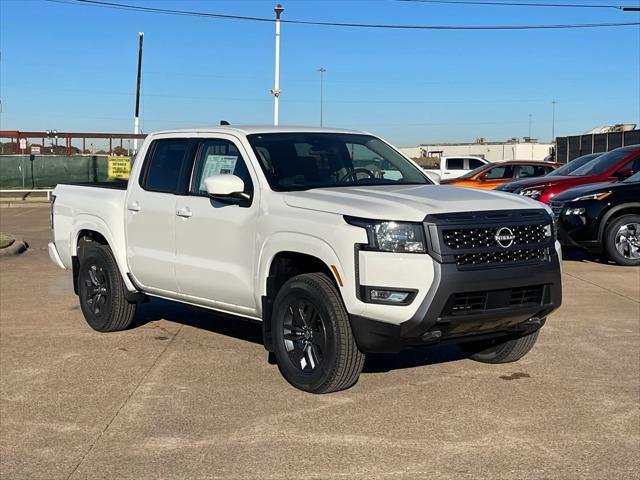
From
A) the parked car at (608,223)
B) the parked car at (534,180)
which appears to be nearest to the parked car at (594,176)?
the parked car at (534,180)

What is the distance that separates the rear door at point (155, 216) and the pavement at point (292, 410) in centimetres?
66

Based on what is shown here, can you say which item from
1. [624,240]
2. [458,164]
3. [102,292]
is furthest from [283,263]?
[458,164]

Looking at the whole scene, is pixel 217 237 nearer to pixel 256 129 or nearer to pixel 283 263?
pixel 283 263

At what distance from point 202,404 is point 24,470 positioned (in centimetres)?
131

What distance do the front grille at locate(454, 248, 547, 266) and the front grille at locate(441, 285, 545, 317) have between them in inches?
7.2

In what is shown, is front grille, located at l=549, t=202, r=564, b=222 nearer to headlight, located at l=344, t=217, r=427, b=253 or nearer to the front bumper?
the front bumper

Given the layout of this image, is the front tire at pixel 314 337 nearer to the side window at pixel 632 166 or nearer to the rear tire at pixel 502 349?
the rear tire at pixel 502 349

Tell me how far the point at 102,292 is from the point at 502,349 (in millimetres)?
3720

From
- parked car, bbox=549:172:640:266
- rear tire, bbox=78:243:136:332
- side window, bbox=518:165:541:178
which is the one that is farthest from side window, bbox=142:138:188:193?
side window, bbox=518:165:541:178

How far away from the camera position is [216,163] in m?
6.25

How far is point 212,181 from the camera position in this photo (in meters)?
5.50

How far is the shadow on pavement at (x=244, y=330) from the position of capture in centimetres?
615

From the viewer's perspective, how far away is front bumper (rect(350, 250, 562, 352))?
15.3 ft

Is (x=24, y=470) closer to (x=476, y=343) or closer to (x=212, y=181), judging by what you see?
(x=212, y=181)
